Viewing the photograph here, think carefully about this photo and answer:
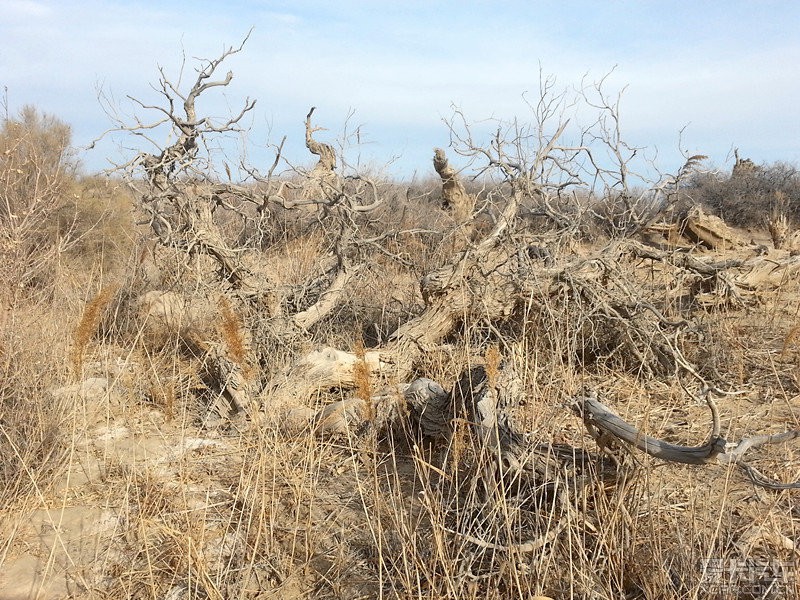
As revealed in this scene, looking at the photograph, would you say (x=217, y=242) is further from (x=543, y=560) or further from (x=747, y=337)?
(x=747, y=337)

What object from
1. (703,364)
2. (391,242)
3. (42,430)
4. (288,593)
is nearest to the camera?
(288,593)

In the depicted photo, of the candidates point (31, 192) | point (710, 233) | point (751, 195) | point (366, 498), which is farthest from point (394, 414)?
point (751, 195)

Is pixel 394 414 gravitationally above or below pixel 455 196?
below

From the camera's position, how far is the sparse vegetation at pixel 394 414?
2.32 metres

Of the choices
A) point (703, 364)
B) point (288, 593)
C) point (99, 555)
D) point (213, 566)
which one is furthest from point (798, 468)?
point (99, 555)

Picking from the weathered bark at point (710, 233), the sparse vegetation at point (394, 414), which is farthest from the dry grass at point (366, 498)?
the weathered bark at point (710, 233)

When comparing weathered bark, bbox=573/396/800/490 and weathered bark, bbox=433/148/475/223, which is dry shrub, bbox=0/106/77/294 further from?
weathered bark, bbox=433/148/475/223

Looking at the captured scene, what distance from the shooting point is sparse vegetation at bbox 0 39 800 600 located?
232cm

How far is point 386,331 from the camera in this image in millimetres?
5695

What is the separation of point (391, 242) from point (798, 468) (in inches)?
212

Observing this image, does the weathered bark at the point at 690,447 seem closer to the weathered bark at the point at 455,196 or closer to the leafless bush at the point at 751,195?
the weathered bark at the point at 455,196

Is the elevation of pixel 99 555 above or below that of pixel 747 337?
below

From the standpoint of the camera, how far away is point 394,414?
12.7 ft

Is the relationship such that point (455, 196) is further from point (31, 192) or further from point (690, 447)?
point (690, 447)
